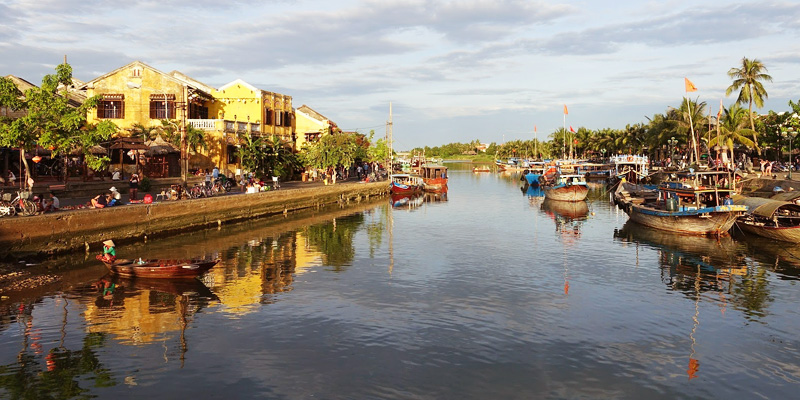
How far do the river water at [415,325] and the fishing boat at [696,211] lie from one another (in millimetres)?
3029

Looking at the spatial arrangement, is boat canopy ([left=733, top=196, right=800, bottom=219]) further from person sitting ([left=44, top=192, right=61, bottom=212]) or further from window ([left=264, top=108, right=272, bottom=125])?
window ([left=264, top=108, right=272, bottom=125])

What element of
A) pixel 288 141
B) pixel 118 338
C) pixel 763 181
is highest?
pixel 288 141

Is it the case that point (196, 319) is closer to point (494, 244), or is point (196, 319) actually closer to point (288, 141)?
point (494, 244)

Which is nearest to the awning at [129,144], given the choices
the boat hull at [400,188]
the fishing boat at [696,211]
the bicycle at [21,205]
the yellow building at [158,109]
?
the yellow building at [158,109]

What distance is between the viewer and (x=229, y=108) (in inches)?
2291

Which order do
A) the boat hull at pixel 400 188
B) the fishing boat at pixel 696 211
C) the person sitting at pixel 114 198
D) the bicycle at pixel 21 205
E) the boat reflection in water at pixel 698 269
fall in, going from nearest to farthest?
the boat reflection in water at pixel 698 269 → the bicycle at pixel 21 205 → the person sitting at pixel 114 198 → the fishing boat at pixel 696 211 → the boat hull at pixel 400 188

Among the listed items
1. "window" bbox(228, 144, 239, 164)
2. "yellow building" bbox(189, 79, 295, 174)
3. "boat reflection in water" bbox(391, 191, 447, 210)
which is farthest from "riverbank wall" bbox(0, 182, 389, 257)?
"boat reflection in water" bbox(391, 191, 447, 210)

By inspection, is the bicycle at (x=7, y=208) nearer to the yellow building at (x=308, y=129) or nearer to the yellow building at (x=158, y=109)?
the yellow building at (x=158, y=109)

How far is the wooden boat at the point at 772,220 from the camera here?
33091mm

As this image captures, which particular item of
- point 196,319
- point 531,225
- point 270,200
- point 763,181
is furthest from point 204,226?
point 763,181

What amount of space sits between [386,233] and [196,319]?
71.3 feet

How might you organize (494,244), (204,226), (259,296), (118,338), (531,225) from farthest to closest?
(531,225), (204,226), (494,244), (259,296), (118,338)

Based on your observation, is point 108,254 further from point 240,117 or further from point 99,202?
point 240,117

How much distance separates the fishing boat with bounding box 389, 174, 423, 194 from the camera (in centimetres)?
7156
